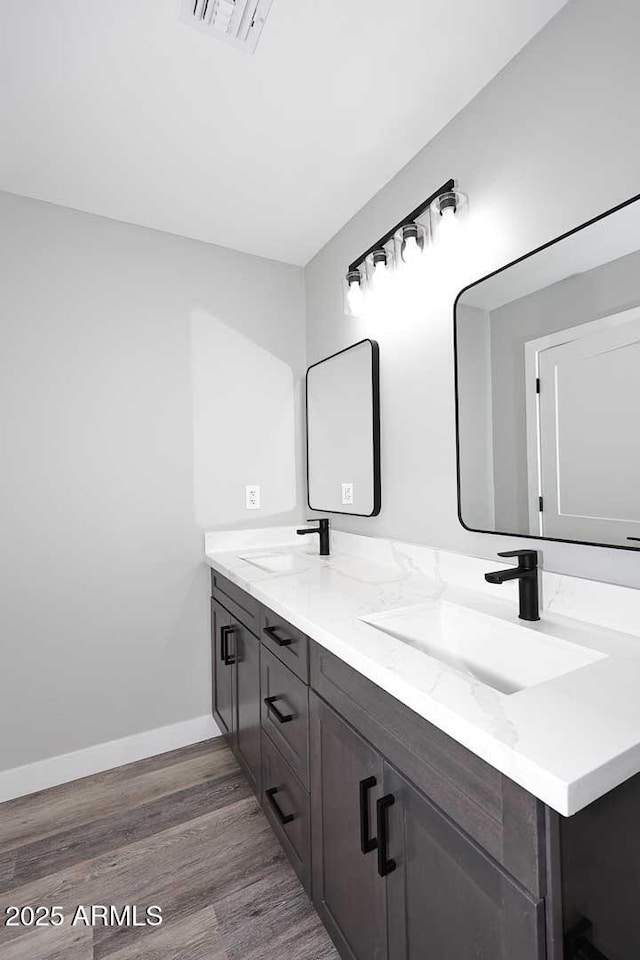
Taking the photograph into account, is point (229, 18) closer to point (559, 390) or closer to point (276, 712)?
point (559, 390)

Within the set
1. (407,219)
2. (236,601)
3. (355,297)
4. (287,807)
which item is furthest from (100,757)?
(407,219)

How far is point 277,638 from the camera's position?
4.68ft

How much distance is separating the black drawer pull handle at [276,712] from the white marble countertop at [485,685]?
1.01 ft

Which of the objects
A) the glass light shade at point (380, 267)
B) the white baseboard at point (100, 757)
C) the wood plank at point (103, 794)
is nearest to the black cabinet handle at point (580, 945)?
the wood plank at point (103, 794)

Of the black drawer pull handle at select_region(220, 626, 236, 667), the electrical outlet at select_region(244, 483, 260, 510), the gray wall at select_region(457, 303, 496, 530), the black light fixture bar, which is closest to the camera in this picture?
the gray wall at select_region(457, 303, 496, 530)

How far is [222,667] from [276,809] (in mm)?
708

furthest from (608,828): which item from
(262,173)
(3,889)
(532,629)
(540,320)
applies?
(262,173)

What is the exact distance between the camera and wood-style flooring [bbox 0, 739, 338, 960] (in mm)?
1261

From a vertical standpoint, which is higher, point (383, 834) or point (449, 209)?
point (449, 209)

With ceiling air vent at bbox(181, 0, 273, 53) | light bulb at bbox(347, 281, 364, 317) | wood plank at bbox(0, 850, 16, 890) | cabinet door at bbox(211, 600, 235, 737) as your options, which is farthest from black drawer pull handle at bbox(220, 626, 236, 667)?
ceiling air vent at bbox(181, 0, 273, 53)

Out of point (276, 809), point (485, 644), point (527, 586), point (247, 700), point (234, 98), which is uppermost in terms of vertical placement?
point (234, 98)

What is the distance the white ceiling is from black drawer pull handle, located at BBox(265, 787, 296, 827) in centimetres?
203

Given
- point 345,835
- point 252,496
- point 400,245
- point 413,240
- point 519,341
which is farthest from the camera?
point 252,496

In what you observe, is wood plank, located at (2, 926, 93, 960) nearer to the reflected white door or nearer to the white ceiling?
the reflected white door
